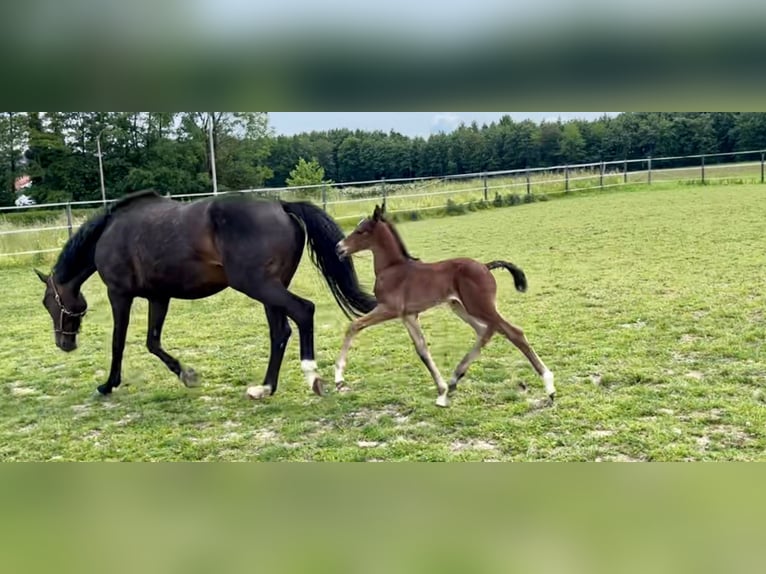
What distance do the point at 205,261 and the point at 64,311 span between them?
104 cm

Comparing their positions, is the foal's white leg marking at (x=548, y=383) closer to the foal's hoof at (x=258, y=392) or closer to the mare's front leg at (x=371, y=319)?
the mare's front leg at (x=371, y=319)

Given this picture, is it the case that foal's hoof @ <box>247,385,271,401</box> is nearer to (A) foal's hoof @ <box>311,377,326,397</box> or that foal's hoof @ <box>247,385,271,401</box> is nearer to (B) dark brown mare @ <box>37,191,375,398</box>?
(B) dark brown mare @ <box>37,191,375,398</box>

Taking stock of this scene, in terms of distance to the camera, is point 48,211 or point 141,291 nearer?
point 48,211

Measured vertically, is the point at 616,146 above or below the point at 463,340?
above

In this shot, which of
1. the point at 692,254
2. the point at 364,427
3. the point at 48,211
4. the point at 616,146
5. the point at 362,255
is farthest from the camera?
the point at 692,254

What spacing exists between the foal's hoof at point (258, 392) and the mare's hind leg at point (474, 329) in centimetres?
124

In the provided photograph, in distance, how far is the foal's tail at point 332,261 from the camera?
143 inches

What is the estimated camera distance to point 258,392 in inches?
154

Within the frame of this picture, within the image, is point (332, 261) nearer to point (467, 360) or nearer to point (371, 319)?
point (371, 319)

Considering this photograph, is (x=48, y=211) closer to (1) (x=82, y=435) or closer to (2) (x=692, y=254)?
(1) (x=82, y=435)

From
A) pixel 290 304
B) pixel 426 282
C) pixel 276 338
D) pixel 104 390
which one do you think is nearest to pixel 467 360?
pixel 426 282
